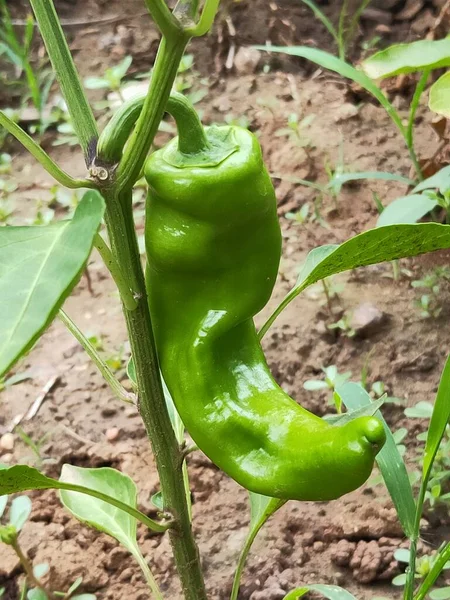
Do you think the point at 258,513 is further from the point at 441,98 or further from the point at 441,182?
the point at 441,182

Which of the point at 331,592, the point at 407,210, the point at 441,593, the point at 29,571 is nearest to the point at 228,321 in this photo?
the point at 331,592

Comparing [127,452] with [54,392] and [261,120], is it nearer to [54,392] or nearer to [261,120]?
[54,392]

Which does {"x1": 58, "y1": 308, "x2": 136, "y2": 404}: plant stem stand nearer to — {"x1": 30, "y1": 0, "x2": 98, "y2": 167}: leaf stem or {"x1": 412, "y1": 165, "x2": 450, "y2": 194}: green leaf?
{"x1": 30, "y1": 0, "x2": 98, "y2": 167}: leaf stem

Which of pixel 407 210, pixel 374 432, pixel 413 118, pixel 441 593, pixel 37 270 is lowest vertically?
pixel 441 593

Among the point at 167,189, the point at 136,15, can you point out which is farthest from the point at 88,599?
the point at 136,15

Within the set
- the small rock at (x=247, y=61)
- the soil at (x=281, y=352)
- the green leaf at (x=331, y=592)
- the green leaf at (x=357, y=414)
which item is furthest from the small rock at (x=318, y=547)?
the small rock at (x=247, y=61)

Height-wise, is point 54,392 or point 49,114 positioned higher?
point 49,114
